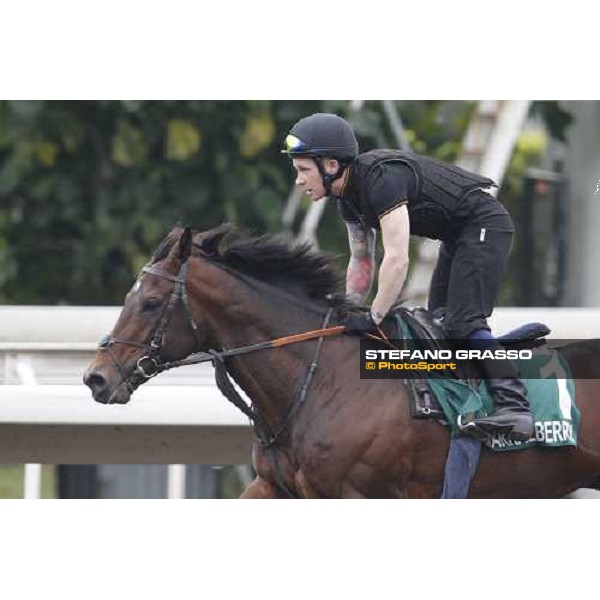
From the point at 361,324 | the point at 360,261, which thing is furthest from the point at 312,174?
the point at 361,324

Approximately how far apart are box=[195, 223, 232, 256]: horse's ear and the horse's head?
11cm

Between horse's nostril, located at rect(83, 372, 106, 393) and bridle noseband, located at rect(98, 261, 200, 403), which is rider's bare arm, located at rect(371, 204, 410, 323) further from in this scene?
horse's nostril, located at rect(83, 372, 106, 393)

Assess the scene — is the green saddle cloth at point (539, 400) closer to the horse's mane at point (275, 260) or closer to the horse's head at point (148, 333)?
the horse's mane at point (275, 260)

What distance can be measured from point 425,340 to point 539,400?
1.58ft

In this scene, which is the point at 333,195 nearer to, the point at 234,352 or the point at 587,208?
the point at 234,352

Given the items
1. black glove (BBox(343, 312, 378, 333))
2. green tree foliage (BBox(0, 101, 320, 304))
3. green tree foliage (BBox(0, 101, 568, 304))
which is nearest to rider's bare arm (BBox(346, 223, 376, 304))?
black glove (BBox(343, 312, 378, 333))

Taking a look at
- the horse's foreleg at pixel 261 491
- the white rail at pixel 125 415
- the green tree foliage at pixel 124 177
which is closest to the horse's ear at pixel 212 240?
the horse's foreleg at pixel 261 491

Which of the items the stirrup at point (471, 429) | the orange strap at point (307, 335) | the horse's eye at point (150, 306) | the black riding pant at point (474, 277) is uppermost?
the black riding pant at point (474, 277)

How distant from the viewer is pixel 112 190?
28.0ft

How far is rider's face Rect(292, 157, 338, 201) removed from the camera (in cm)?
526

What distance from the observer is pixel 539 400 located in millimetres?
5355

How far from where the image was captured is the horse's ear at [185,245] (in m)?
5.19

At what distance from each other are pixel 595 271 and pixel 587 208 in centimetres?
32
